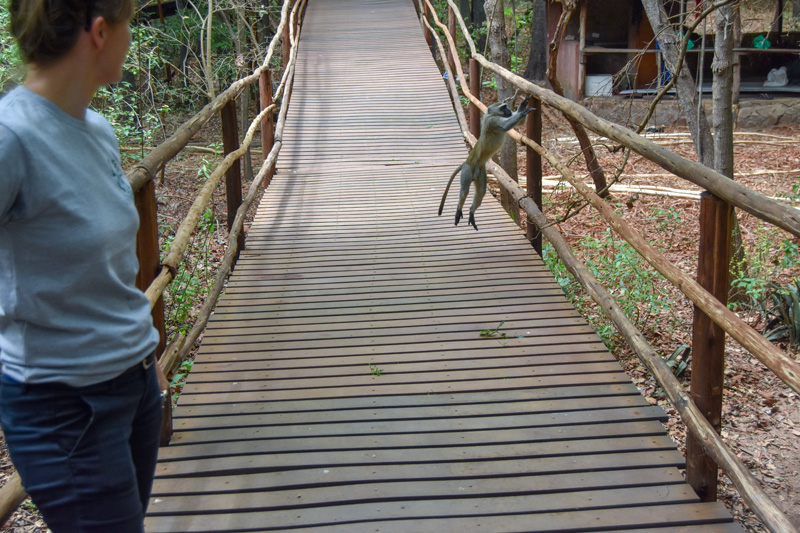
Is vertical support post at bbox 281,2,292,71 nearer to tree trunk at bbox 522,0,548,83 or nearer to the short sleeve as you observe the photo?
tree trunk at bbox 522,0,548,83

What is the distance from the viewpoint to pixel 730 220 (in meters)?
2.27

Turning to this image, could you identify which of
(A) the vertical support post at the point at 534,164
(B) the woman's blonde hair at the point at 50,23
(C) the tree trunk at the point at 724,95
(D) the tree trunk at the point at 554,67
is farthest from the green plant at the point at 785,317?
(B) the woman's blonde hair at the point at 50,23

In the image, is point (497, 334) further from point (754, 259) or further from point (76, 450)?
point (754, 259)

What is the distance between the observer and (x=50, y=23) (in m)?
1.25

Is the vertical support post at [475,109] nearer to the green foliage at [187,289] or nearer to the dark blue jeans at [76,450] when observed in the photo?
the green foliage at [187,289]

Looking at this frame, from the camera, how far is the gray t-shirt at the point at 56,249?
122 centimetres

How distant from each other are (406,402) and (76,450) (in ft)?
6.11

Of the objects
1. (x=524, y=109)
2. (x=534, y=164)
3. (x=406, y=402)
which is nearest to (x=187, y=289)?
(x=534, y=164)

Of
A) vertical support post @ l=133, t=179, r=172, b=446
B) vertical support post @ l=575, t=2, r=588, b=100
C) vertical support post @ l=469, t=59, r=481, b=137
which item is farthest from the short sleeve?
vertical support post @ l=575, t=2, r=588, b=100

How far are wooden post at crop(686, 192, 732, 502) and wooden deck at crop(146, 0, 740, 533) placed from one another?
3.2 inches

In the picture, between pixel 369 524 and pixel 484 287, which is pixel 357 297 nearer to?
pixel 484 287

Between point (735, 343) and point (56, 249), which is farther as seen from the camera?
point (735, 343)

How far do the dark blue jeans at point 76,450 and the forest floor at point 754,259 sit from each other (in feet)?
9.36

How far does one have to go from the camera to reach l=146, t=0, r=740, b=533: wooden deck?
2416 mm
